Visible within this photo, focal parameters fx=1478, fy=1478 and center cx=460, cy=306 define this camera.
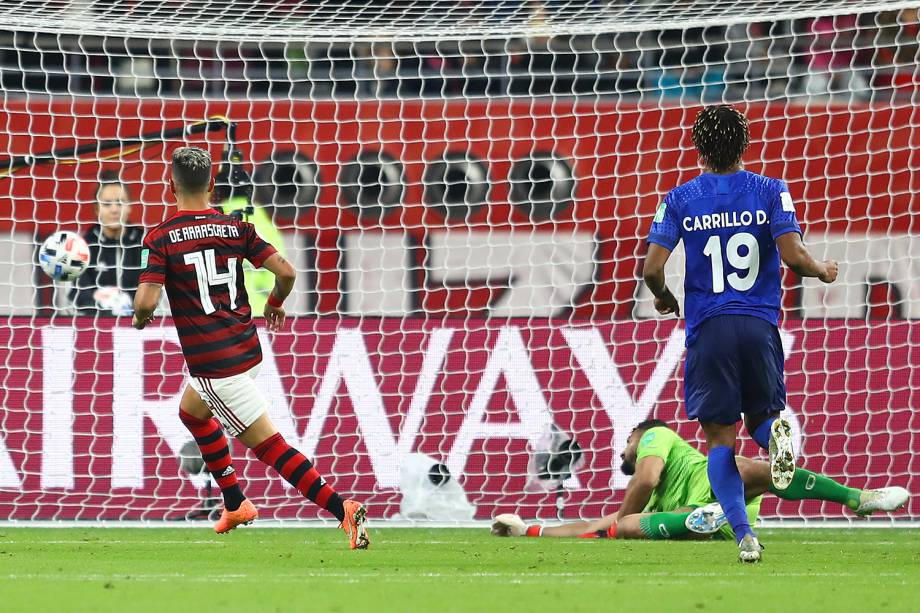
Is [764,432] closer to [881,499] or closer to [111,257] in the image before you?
[881,499]

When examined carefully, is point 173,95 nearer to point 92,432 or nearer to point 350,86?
point 350,86

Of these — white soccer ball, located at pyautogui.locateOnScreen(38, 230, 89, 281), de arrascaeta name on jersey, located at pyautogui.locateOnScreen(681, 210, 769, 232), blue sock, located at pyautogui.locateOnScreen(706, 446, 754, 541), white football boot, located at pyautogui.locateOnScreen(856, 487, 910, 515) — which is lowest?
white football boot, located at pyautogui.locateOnScreen(856, 487, 910, 515)

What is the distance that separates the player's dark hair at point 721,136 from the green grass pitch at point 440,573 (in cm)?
138

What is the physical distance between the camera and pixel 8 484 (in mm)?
7465

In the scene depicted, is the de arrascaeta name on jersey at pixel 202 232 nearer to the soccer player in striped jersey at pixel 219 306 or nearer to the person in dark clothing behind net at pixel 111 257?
the soccer player in striped jersey at pixel 219 306

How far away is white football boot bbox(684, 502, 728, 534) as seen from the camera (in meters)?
6.00

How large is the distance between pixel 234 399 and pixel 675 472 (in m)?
2.26

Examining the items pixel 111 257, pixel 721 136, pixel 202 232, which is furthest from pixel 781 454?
pixel 111 257

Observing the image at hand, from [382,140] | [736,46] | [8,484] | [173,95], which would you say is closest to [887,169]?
[736,46]

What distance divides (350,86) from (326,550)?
396cm

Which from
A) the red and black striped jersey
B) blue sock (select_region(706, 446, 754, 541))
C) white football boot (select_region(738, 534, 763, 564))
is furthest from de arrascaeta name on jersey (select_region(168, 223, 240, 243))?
white football boot (select_region(738, 534, 763, 564))

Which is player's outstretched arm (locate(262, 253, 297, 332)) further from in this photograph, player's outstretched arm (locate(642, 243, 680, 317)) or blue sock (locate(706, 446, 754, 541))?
blue sock (locate(706, 446, 754, 541))

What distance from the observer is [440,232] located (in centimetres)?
841

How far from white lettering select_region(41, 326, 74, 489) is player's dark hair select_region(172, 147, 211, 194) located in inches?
98.3
